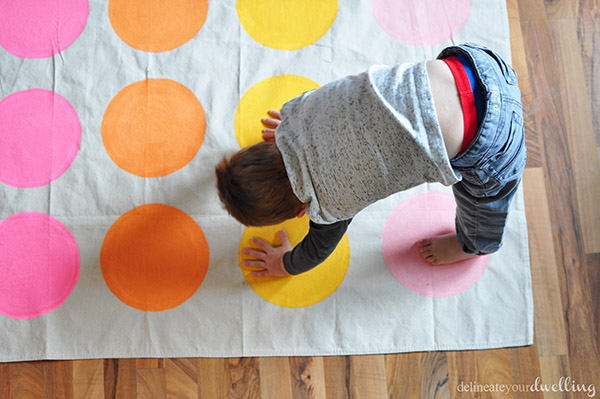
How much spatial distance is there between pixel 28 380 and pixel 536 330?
0.93 metres

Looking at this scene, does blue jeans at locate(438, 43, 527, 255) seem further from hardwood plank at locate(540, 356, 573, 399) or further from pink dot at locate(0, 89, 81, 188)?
pink dot at locate(0, 89, 81, 188)

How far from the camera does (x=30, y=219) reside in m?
0.83

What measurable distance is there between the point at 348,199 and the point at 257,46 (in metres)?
0.46

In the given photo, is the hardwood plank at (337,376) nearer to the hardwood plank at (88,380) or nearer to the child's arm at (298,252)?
the child's arm at (298,252)

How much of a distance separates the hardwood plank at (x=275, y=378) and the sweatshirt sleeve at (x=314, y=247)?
0.56 feet

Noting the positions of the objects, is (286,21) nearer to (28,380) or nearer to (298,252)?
(298,252)

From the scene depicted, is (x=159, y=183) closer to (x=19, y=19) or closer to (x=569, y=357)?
(x=19, y=19)

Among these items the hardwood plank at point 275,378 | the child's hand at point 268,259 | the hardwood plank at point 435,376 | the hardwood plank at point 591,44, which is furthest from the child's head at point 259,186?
the hardwood plank at point 591,44

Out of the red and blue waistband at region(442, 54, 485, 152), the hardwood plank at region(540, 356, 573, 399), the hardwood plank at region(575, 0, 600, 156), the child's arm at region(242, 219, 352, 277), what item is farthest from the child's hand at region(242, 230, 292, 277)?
the hardwood plank at region(575, 0, 600, 156)

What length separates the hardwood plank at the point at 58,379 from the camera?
2.61ft

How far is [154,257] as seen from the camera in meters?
0.83

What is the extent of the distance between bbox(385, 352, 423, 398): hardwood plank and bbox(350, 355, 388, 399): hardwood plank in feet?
0.04

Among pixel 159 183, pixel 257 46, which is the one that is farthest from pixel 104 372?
pixel 257 46

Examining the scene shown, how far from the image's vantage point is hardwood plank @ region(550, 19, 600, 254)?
2.89ft
